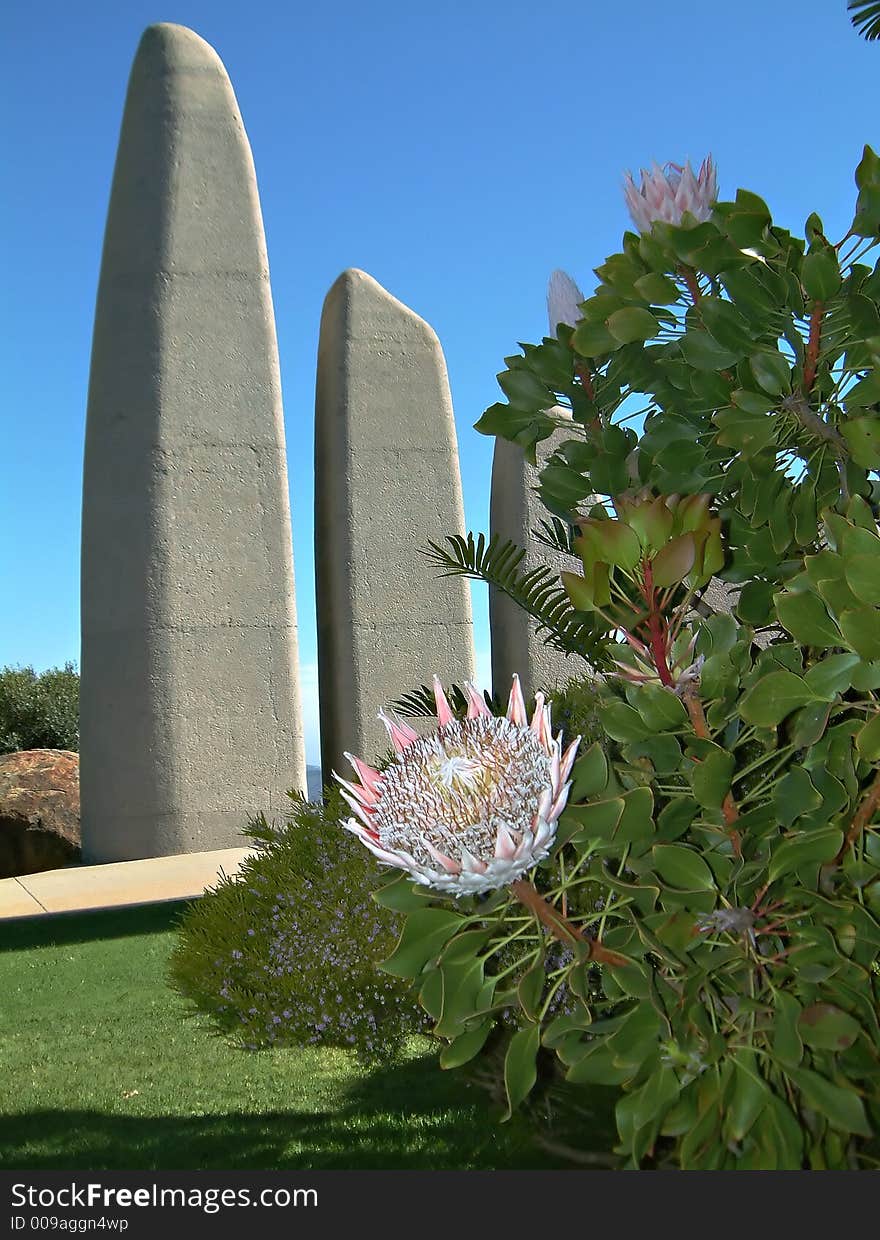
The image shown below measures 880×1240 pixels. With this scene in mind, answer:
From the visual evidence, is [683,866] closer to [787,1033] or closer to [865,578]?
[787,1033]

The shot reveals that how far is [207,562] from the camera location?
1035cm

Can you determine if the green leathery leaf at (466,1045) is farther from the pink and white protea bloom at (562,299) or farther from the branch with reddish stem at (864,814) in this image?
the pink and white protea bloom at (562,299)

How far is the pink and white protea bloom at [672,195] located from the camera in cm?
202

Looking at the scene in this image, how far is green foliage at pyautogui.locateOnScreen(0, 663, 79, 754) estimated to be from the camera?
16109 mm

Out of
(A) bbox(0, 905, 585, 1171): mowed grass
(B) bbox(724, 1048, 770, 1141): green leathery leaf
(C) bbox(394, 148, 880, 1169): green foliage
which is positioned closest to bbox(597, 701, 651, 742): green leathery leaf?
(C) bbox(394, 148, 880, 1169): green foliage

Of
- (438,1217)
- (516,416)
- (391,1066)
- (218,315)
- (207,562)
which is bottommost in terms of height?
(391,1066)

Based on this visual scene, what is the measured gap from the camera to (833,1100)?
1.30 meters

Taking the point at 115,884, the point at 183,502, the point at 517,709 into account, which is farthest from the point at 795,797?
the point at 183,502

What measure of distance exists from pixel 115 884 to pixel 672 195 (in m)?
8.31

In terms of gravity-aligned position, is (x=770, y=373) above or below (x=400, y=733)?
above

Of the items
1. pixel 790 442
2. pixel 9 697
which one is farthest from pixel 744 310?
pixel 9 697

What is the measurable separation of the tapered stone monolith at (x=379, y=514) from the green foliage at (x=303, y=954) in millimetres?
5602

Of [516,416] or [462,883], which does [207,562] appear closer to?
[516,416]

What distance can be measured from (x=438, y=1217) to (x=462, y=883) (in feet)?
1.86
